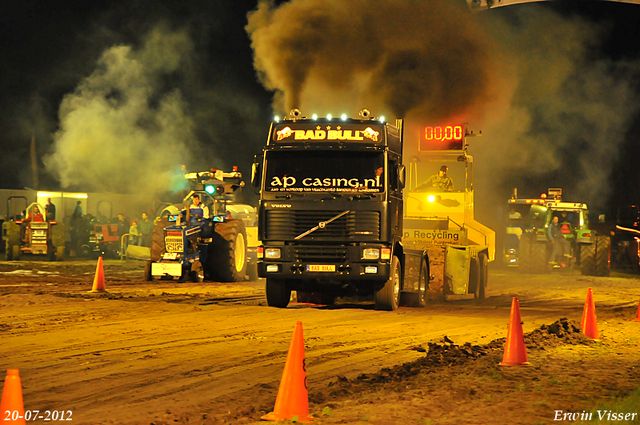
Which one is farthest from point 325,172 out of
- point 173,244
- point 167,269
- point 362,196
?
point 167,269

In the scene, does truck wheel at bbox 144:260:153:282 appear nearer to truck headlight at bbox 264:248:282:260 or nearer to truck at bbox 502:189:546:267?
truck headlight at bbox 264:248:282:260

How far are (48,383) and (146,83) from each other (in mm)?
33248

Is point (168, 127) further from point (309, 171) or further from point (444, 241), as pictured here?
point (309, 171)

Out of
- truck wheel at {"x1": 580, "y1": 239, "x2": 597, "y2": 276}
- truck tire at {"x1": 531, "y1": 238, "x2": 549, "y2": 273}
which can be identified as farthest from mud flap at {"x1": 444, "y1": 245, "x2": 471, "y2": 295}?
truck wheel at {"x1": 580, "y1": 239, "x2": 597, "y2": 276}

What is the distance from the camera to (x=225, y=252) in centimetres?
1959

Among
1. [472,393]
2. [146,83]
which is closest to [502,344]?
[472,393]

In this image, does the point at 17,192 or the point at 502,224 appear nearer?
the point at 502,224

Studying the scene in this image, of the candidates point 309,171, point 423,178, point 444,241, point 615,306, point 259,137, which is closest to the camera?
point 309,171

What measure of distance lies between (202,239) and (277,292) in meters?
5.24

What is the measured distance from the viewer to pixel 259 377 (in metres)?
8.09

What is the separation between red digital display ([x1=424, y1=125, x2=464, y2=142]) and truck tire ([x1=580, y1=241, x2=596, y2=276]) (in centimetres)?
983

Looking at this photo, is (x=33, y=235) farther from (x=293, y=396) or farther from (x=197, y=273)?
(x=293, y=396)

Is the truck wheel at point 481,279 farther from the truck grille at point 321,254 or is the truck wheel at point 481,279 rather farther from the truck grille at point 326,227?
the truck grille at point 321,254

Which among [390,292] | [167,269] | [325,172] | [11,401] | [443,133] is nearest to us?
[11,401]
